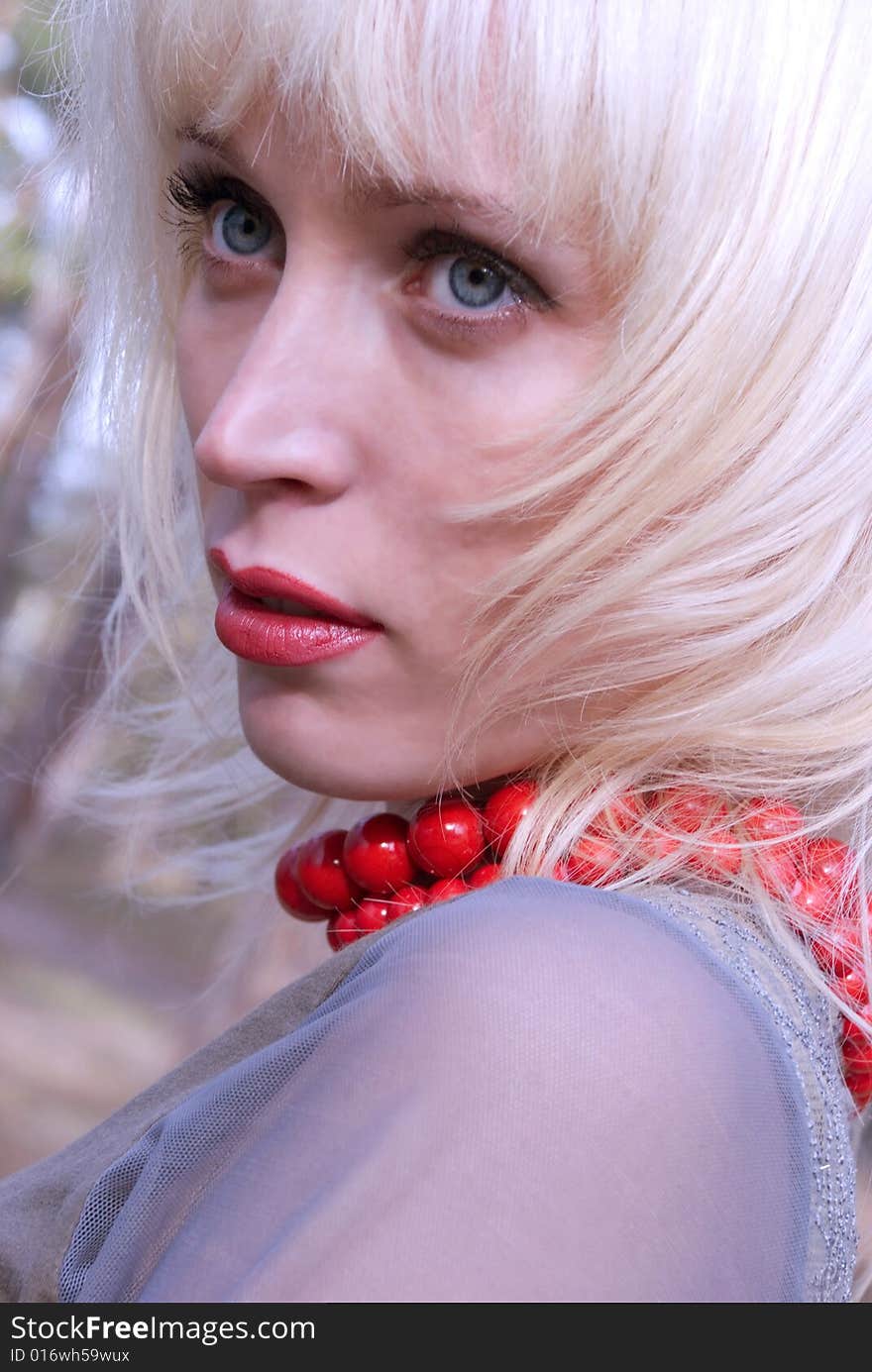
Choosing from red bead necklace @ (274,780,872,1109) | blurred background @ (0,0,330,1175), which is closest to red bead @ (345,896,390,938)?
red bead necklace @ (274,780,872,1109)

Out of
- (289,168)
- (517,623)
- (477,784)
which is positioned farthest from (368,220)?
(477,784)

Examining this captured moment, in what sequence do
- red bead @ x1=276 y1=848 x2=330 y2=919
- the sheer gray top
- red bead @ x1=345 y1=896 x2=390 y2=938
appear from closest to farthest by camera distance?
the sheer gray top → red bead @ x1=345 y1=896 x2=390 y2=938 → red bead @ x1=276 y1=848 x2=330 y2=919

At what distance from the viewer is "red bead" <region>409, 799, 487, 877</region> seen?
3.67 ft

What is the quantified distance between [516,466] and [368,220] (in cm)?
20

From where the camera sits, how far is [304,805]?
181 cm

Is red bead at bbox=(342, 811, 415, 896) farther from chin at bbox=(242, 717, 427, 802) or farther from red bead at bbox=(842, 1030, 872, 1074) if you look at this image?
red bead at bbox=(842, 1030, 872, 1074)

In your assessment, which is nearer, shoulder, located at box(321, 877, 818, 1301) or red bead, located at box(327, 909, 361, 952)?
shoulder, located at box(321, 877, 818, 1301)

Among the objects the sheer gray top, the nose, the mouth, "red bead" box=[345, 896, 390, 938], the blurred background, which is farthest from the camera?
the blurred background

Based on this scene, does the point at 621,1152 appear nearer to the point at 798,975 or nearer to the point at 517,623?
the point at 798,975

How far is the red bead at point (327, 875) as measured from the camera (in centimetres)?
129

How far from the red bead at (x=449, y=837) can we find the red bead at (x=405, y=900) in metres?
0.03

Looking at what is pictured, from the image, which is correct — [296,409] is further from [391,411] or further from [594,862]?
[594,862]

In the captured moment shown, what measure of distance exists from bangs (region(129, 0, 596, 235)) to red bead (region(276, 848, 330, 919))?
2.28ft

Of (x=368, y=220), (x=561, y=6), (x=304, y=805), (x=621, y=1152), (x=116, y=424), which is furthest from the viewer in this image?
(x=304, y=805)
